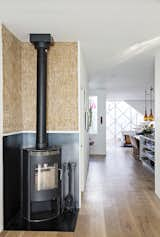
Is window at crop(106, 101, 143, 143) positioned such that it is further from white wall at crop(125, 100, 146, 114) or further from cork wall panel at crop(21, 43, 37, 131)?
cork wall panel at crop(21, 43, 37, 131)

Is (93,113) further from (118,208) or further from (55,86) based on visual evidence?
(118,208)

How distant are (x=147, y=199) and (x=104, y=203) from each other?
79 centimetres

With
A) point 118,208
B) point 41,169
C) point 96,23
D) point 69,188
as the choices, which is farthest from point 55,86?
point 118,208

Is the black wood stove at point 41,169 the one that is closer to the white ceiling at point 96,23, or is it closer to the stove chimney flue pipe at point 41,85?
the stove chimney flue pipe at point 41,85

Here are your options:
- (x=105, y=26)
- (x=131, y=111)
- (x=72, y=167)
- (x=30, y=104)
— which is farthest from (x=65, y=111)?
(x=131, y=111)

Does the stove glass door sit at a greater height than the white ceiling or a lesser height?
lesser

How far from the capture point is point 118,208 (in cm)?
361

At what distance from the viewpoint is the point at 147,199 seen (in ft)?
Answer: 13.2

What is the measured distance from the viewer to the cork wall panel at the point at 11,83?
3.02 meters

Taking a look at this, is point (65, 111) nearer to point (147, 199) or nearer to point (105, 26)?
point (105, 26)

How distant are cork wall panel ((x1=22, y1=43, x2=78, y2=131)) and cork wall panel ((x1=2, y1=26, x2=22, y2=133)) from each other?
14 cm

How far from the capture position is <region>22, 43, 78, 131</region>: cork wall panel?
144 inches

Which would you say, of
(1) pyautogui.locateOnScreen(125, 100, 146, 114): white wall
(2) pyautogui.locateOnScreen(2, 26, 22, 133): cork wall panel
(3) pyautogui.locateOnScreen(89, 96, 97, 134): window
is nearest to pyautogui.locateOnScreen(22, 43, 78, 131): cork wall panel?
(2) pyautogui.locateOnScreen(2, 26, 22, 133): cork wall panel

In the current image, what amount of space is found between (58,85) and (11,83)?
756 millimetres
